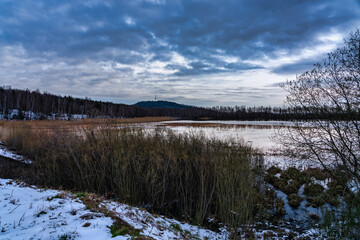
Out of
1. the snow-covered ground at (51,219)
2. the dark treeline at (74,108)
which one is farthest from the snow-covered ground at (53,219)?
the dark treeline at (74,108)

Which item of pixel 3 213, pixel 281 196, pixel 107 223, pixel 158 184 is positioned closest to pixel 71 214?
pixel 107 223

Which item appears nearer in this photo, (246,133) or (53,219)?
(53,219)

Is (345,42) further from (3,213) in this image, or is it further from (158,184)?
(3,213)

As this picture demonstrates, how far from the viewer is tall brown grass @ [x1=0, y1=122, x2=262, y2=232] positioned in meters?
8.77

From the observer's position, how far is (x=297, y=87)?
11.0m

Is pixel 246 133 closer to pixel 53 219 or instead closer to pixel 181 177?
pixel 181 177

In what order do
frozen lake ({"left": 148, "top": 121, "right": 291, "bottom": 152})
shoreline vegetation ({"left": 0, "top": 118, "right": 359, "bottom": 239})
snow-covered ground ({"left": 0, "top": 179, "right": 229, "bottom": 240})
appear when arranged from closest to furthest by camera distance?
Result: snow-covered ground ({"left": 0, "top": 179, "right": 229, "bottom": 240}) < shoreline vegetation ({"left": 0, "top": 118, "right": 359, "bottom": 239}) < frozen lake ({"left": 148, "top": 121, "right": 291, "bottom": 152})

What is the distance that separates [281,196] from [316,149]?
3.36 m

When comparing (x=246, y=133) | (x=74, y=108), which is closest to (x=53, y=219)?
(x=246, y=133)

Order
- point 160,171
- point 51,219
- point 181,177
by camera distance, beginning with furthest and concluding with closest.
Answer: point 160,171 < point 181,177 < point 51,219

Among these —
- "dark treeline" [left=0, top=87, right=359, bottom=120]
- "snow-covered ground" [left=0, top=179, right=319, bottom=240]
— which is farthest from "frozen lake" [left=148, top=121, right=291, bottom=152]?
"snow-covered ground" [left=0, top=179, right=319, bottom=240]

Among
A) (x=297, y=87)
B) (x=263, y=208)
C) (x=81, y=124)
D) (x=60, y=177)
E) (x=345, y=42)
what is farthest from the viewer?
(x=81, y=124)

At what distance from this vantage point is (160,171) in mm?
10977

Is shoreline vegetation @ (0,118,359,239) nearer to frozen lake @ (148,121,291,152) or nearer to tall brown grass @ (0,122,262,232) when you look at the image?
tall brown grass @ (0,122,262,232)
